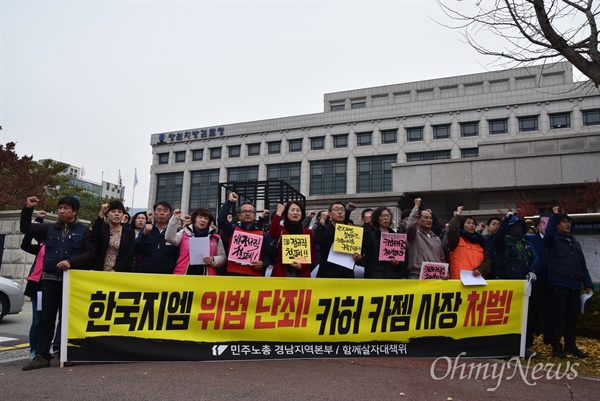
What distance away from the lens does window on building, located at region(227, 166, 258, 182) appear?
54344 millimetres

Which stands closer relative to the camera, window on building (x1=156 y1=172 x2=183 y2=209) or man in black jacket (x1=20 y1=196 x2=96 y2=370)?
man in black jacket (x1=20 y1=196 x2=96 y2=370)

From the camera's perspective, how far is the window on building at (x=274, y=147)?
176ft

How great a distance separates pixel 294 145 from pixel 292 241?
47971mm

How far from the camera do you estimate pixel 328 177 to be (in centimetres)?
5006

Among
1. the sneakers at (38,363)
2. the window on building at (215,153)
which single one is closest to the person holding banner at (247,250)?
the sneakers at (38,363)

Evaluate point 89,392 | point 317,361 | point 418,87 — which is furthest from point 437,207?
point 418,87

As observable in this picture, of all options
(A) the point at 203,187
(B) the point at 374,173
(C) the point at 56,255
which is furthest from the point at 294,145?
(C) the point at 56,255

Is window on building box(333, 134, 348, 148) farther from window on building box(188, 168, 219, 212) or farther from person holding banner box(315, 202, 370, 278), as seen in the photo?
person holding banner box(315, 202, 370, 278)

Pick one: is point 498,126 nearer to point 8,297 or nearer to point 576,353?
point 576,353

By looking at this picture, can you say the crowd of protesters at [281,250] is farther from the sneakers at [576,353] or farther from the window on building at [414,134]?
the window on building at [414,134]

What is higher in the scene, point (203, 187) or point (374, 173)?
point (374, 173)

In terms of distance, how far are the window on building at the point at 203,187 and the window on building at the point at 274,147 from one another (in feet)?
25.1

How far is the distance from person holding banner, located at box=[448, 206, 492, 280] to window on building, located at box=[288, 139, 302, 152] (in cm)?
4668

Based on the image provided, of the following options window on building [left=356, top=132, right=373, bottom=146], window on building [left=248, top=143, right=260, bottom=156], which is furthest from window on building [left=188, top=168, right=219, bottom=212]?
window on building [left=356, top=132, right=373, bottom=146]
